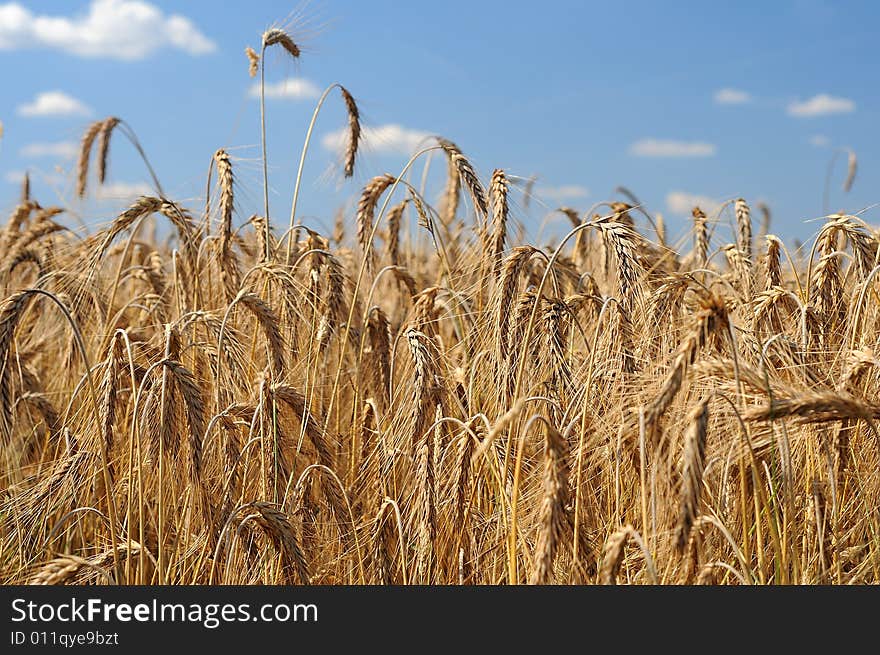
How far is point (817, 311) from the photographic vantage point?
9.94 ft

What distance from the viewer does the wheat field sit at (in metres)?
2.10

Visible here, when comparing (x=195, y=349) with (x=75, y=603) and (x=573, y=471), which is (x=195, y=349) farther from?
(x=573, y=471)

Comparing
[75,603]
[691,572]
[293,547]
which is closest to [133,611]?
[75,603]

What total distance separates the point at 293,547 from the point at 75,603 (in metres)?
0.55

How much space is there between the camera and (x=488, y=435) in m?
1.92

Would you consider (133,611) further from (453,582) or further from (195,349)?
(195,349)

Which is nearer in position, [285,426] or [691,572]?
[691,572]

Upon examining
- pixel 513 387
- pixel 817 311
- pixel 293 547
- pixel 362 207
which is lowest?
pixel 293 547

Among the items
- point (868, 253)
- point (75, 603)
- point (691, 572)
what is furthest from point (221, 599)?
point (868, 253)

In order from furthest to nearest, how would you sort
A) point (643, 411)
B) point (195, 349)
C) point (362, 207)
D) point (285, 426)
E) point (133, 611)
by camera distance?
point (362, 207)
point (195, 349)
point (285, 426)
point (133, 611)
point (643, 411)

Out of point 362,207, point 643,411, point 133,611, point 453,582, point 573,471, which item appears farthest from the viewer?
point 362,207

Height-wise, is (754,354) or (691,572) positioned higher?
(754,354)

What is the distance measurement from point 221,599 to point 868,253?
2.50 meters

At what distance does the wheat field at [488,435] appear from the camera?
2104mm
